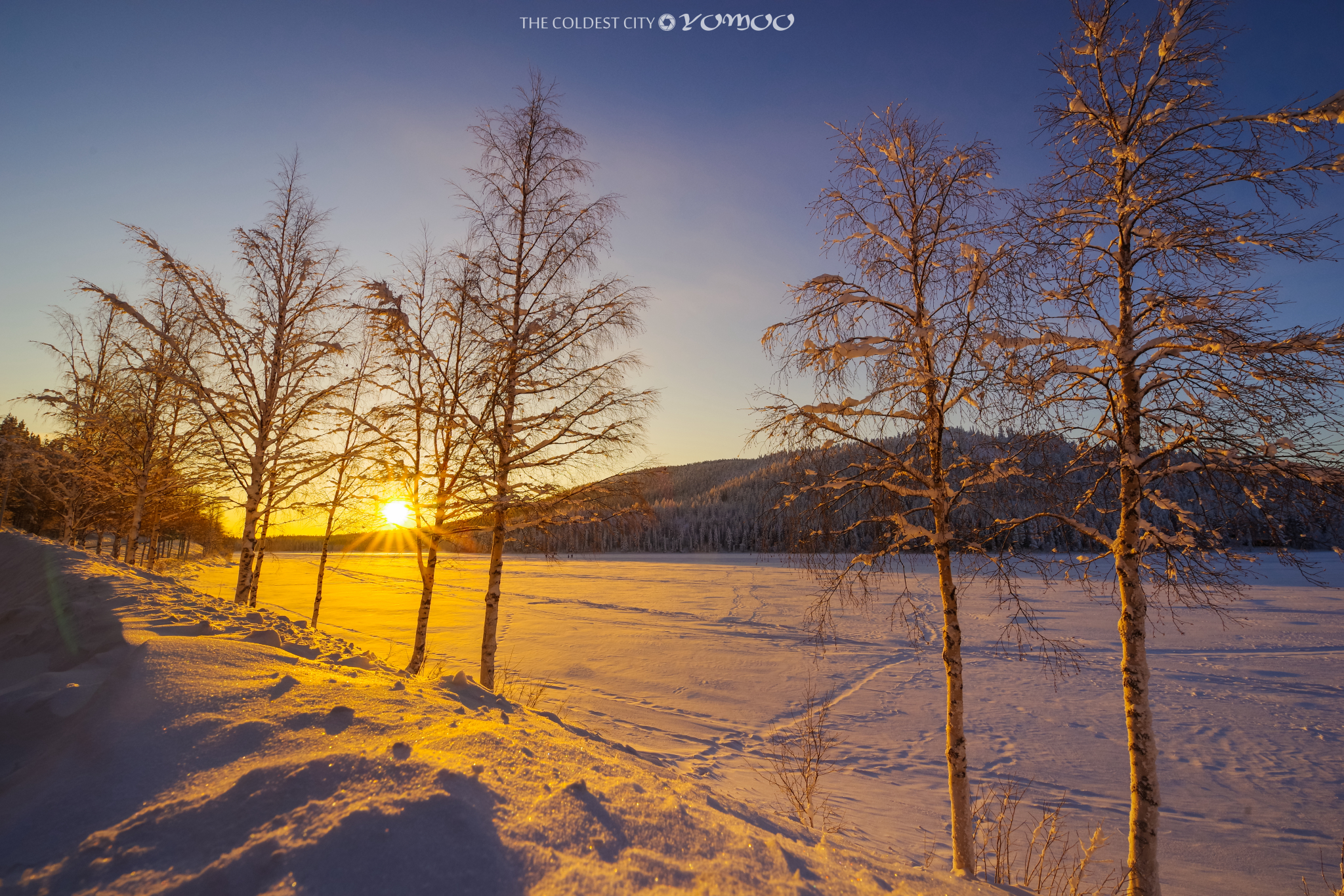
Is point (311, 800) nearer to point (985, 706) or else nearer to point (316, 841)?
point (316, 841)

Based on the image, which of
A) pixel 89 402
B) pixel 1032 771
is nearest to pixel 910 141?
pixel 1032 771

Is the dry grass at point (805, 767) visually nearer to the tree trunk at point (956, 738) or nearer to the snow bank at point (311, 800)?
the tree trunk at point (956, 738)

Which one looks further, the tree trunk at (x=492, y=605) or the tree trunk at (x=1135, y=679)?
the tree trunk at (x=492, y=605)

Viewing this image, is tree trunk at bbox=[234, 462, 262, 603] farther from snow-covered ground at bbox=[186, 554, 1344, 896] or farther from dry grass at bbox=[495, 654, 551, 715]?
dry grass at bbox=[495, 654, 551, 715]

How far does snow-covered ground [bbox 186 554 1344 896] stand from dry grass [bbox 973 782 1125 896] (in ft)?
1.81

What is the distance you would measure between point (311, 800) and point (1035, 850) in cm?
986

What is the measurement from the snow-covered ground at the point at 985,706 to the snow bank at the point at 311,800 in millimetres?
4299

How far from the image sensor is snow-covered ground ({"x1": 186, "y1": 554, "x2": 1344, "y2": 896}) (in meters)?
8.80

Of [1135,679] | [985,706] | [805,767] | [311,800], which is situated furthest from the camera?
[985,706]

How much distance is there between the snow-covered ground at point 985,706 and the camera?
8.80 metres

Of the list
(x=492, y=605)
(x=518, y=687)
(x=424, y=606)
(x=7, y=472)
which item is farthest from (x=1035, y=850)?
(x=7, y=472)

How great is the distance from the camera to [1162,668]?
1762 centimetres

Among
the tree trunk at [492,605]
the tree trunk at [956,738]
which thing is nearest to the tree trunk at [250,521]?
the tree trunk at [492,605]

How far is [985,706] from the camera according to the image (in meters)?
14.3
